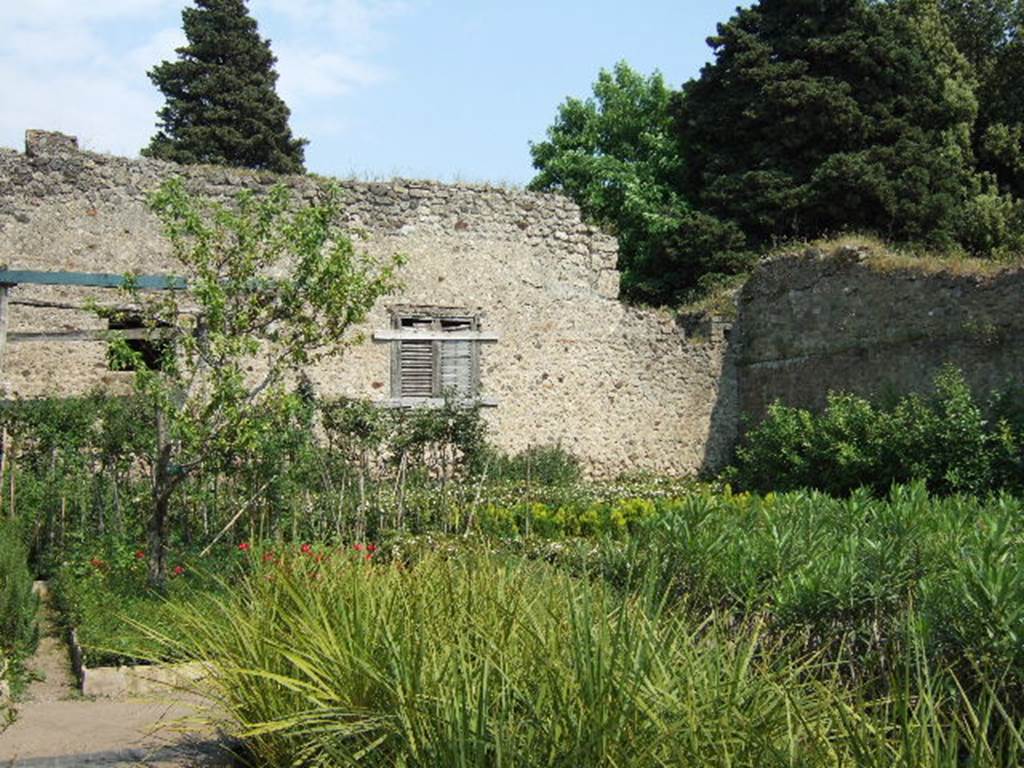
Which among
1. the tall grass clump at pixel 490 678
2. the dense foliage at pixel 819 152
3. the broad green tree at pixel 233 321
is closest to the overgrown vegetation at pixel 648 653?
the tall grass clump at pixel 490 678

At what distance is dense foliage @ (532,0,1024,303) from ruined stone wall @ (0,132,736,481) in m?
4.50

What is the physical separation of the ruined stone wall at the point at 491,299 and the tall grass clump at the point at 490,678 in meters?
8.60

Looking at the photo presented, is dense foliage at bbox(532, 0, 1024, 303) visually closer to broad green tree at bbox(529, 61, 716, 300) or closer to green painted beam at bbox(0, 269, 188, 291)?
broad green tree at bbox(529, 61, 716, 300)

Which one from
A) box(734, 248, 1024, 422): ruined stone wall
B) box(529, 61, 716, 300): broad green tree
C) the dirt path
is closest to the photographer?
the dirt path

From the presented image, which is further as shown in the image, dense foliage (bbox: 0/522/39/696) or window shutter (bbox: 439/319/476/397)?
window shutter (bbox: 439/319/476/397)

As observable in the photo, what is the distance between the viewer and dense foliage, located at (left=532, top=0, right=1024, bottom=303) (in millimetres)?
20578

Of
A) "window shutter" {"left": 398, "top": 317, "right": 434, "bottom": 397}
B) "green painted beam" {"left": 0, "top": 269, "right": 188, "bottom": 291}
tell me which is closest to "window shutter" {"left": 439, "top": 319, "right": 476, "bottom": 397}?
"window shutter" {"left": 398, "top": 317, "right": 434, "bottom": 397}

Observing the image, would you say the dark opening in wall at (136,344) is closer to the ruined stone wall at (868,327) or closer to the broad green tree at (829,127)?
the ruined stone wall at (868,327)

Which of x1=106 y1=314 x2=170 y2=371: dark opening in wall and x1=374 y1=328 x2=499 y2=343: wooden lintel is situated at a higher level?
x1=374 y1=328 x2=499 y2=343: wooden lintel

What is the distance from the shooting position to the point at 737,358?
15.6m

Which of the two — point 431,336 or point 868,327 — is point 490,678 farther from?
point 868,327

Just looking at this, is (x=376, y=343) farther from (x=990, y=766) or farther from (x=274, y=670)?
(x=990, y=766)

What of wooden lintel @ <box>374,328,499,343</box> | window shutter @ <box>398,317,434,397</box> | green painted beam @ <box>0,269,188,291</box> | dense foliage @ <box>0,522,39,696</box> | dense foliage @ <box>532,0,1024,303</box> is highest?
dense foliage @ <box>532,0,1024,303</box>

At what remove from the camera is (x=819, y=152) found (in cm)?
2091
